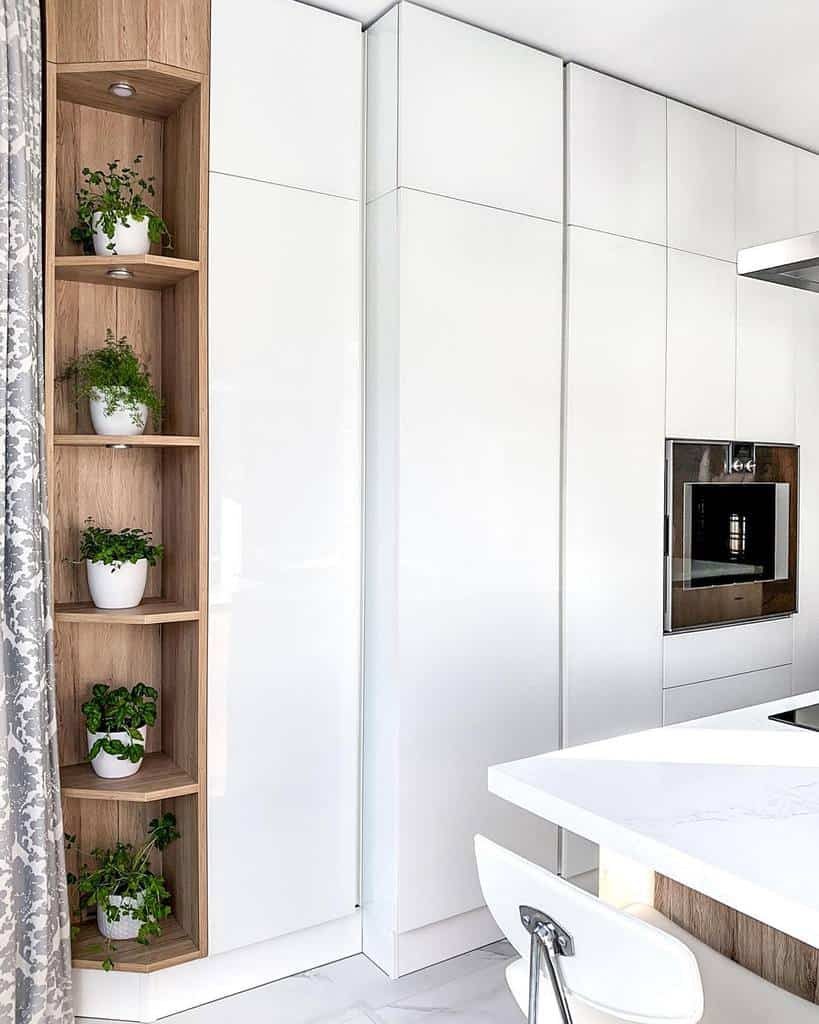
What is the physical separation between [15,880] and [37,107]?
5.71 ft

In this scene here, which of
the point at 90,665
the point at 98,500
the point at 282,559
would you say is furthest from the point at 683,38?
the point at 90,665

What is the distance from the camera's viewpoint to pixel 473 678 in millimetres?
2615

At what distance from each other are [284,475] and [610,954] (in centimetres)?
153

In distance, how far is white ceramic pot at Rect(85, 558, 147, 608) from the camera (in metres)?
2.27

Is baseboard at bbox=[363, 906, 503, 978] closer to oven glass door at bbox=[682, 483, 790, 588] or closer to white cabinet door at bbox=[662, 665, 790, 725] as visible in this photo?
white cabinet door at bbox=[662, 665, 790, 725]

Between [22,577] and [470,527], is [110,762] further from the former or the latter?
[470,527]

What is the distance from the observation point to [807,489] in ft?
11.7

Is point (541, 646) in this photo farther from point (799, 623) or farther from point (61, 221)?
point (61, 221)

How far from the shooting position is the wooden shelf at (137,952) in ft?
7.38

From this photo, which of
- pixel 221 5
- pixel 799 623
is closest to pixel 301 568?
pixel 221 5

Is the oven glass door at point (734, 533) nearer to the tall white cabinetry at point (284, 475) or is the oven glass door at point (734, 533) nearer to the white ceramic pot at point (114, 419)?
the tall white cabinetry at point (284, 475)

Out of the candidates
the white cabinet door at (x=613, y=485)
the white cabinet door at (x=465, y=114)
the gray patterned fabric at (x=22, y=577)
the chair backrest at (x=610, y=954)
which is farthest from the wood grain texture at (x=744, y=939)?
the white cabinet door at (x=465, y=114)

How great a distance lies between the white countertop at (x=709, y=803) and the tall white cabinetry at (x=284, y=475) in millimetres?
874

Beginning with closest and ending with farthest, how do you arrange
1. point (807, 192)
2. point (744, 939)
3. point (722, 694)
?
point (744, 939), point (722, 694), point (807, 192)
